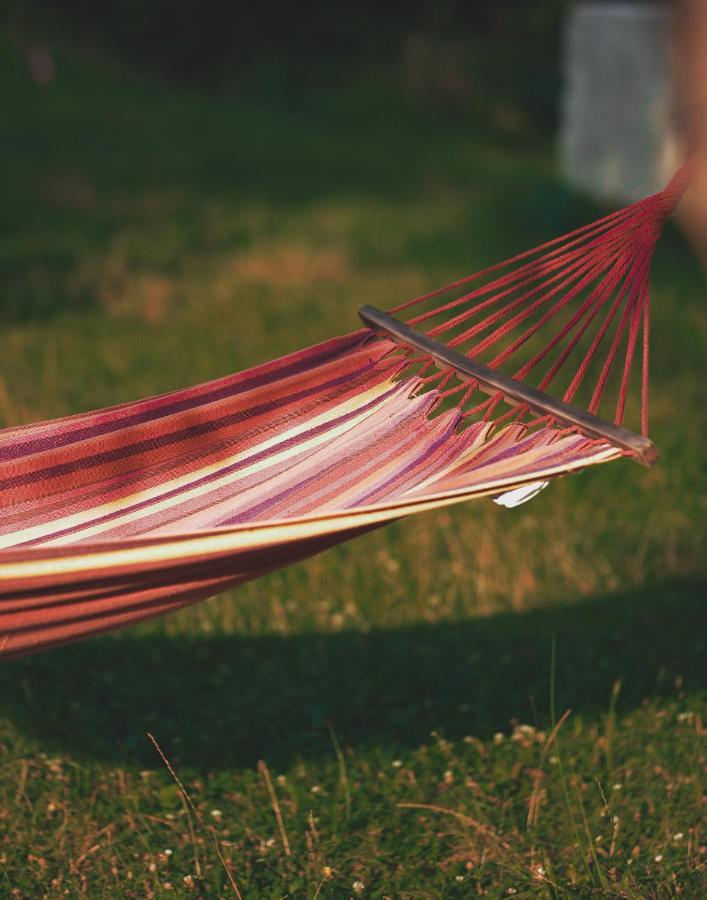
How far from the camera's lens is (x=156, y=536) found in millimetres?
1526

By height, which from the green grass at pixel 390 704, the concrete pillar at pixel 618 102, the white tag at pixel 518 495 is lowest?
the green grass at pixel 390 704

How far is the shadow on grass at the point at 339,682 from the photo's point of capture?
7.80 feet

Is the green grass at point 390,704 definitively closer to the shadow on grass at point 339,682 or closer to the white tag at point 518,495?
the shadow on grass at point 339,682

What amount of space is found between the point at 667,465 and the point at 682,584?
79 cm

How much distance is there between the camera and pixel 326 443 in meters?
2.14

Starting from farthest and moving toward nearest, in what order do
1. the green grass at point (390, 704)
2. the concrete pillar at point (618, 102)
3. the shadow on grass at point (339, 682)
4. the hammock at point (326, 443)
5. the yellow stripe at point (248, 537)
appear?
1. the concrete pillar at point (618, 102)
2. the shadow on grass at point (339, 682)
3. the green grass at point (390, 704)
4. the hammock at point (326, 443)
5. the yellow stripe at point (248, 537)

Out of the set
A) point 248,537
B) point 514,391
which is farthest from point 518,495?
point 248,537

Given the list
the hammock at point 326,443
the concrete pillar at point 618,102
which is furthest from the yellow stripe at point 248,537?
the concrete pillar at point 618,102

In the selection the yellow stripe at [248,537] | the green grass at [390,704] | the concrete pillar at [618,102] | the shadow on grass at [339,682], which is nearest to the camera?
the yellow stripe at [248,537]

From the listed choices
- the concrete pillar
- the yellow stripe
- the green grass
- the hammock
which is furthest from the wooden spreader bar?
the concrete pillar

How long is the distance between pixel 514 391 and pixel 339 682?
2.93 feet

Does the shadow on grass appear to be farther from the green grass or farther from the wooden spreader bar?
the wooden spreader bar

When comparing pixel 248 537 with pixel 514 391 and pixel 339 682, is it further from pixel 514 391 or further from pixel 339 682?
pixel 339 682

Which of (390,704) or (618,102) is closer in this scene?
(390,704)
